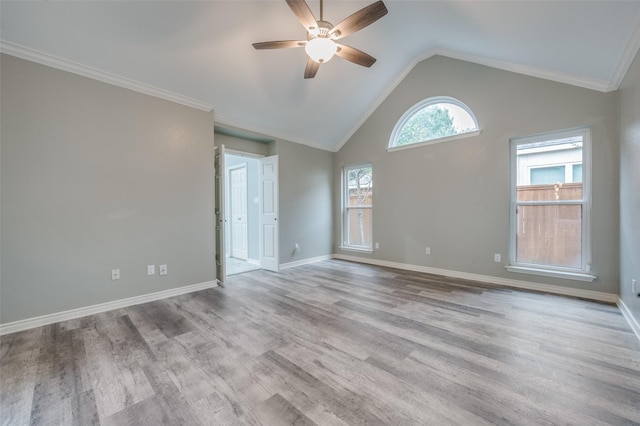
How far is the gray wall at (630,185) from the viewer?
227cm

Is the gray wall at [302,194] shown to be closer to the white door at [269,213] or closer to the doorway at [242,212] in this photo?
the white door at [269,213]

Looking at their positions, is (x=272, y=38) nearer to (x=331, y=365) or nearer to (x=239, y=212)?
(x=331, y=365)

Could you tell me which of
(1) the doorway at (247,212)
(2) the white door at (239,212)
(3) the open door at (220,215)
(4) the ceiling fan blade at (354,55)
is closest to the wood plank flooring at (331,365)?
(3) the open door at (220,215)

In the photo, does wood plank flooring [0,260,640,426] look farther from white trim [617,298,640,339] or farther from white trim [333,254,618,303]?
white trim [333,254,618,303]

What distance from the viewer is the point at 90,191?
8.91 feet

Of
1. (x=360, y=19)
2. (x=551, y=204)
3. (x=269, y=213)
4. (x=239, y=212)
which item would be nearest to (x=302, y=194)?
(x=269, y=213)

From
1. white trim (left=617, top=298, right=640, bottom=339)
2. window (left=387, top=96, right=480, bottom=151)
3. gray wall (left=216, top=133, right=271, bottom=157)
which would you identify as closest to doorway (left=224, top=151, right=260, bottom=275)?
gray wall (left=216, top=133, right=271, bottom=157)

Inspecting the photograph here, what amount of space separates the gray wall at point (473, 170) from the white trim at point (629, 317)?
29cm

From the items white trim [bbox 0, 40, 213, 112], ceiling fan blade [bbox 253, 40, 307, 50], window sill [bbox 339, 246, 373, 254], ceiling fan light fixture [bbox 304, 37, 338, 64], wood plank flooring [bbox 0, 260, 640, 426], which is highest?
ceiling fan blade [bbox 253, 40, 307, 50]

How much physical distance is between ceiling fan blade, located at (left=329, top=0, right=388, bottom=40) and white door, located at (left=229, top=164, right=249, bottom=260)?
3.95 metres

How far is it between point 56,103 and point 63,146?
1.43ft

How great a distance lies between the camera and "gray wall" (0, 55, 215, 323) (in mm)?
2348

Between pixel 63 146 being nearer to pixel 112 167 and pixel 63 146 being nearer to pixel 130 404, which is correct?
pixel 112 167

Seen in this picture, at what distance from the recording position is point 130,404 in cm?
144
